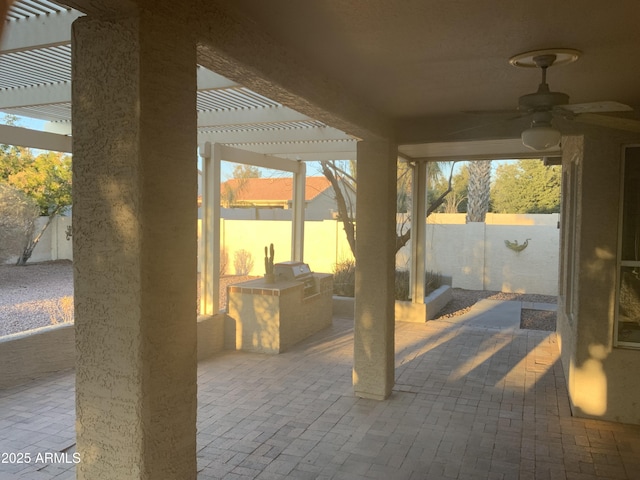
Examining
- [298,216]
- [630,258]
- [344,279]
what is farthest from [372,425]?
[344,279]

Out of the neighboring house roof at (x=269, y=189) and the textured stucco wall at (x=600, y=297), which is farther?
the neighboring house roof at (x=269, y=189)

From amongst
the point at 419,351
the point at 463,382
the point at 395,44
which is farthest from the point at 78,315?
the point at 419,351

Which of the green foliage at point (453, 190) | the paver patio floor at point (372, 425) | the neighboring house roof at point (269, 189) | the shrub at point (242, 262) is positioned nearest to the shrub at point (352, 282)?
the shrub at point (242, 262)

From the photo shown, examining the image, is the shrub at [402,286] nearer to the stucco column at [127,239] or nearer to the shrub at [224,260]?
the shrub at [224,260]

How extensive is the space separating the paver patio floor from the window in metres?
0.96

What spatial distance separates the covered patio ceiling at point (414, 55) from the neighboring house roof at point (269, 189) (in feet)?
54.6

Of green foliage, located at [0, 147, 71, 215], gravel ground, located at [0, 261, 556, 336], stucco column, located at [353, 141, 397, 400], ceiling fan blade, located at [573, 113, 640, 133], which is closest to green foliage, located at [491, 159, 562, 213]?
gravel ground, located at [0, 261, 556, 336]

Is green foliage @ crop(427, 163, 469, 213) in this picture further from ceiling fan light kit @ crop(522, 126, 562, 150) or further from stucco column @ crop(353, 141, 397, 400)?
ceiling fan light kit @ crop(522, 126, 562, 150)

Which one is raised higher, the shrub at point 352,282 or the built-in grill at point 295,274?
the built-in grill at point 295,274

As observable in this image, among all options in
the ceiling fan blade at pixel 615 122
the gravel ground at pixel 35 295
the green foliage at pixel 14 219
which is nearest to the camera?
the ceiling fan blade at pixel 615 122

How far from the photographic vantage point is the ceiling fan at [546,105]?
11.0 feet

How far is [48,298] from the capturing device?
10258 mm

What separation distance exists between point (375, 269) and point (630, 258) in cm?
255

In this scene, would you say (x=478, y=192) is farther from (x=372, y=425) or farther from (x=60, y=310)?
(x=372, y=425)
